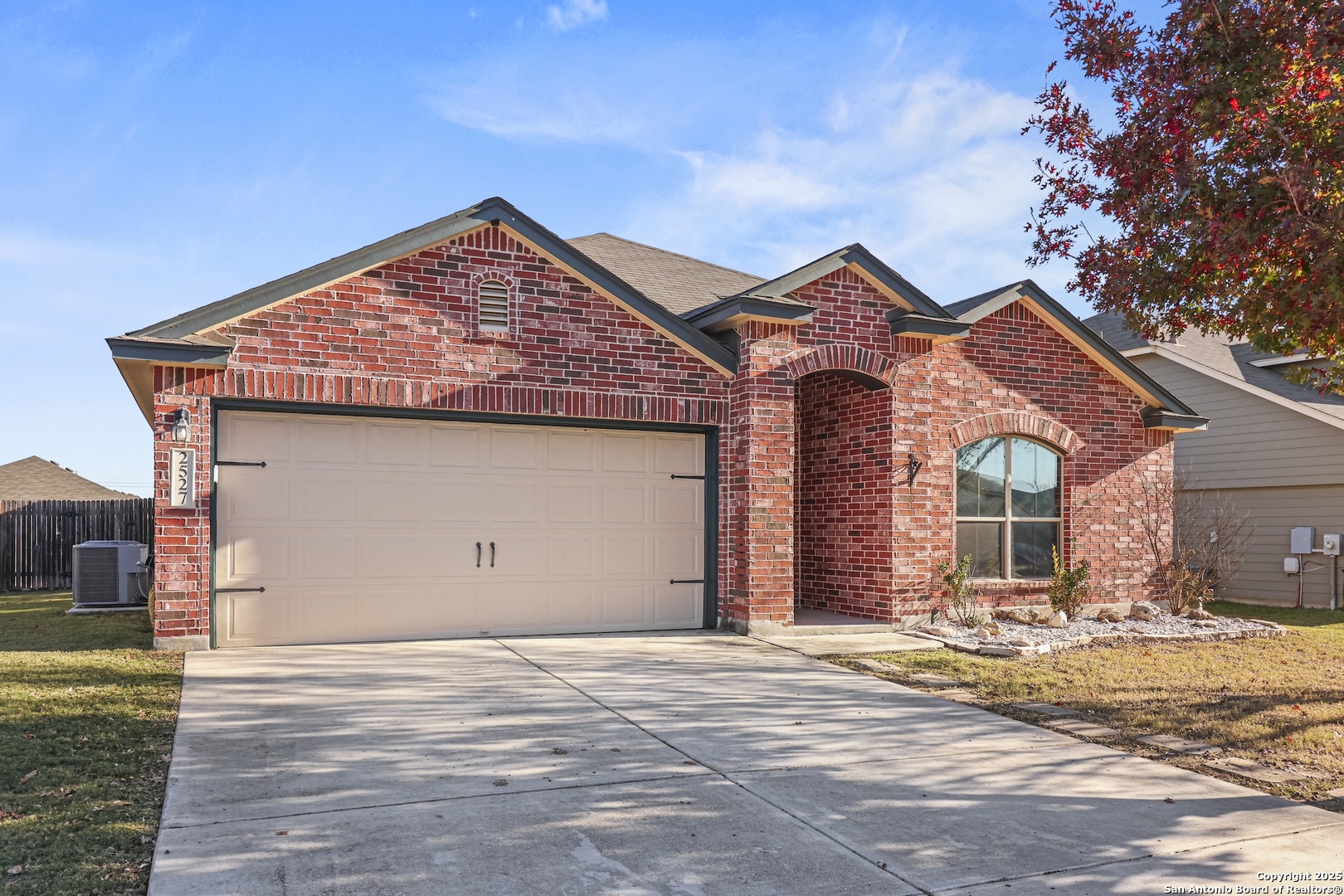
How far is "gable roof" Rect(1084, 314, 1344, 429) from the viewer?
17.2 meters

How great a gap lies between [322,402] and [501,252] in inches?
98.2

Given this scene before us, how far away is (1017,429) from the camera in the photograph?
1308 centimetres

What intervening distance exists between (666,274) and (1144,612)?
329 inches

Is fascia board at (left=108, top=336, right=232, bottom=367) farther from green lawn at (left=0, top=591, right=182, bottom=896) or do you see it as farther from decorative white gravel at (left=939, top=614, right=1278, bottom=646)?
decorative white gravel at (left=939, top=614, right=1278, bottom=646)

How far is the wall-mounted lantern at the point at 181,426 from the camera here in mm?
9070

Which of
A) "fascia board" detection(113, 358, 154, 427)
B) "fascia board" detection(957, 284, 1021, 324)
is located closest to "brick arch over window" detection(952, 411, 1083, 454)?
"fascia board" detection(957, 284, 1021, 324)

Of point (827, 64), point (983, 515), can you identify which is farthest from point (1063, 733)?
point (827, 64)

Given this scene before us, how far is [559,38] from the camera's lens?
11023mm

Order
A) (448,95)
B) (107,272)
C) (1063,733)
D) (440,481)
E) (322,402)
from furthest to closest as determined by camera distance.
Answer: (107,272)
(448,95)
(440,481)
(322,402)
(1063,733)

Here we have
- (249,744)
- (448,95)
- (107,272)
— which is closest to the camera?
(249,744)

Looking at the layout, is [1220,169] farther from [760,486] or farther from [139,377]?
[139,377]

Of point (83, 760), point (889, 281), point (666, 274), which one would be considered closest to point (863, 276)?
point (889, 281)

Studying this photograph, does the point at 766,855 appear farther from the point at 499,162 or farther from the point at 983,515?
the point at 499,162

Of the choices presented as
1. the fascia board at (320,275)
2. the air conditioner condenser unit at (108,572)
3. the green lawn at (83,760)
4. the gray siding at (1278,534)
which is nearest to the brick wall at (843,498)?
the fascia board at (320,275)
